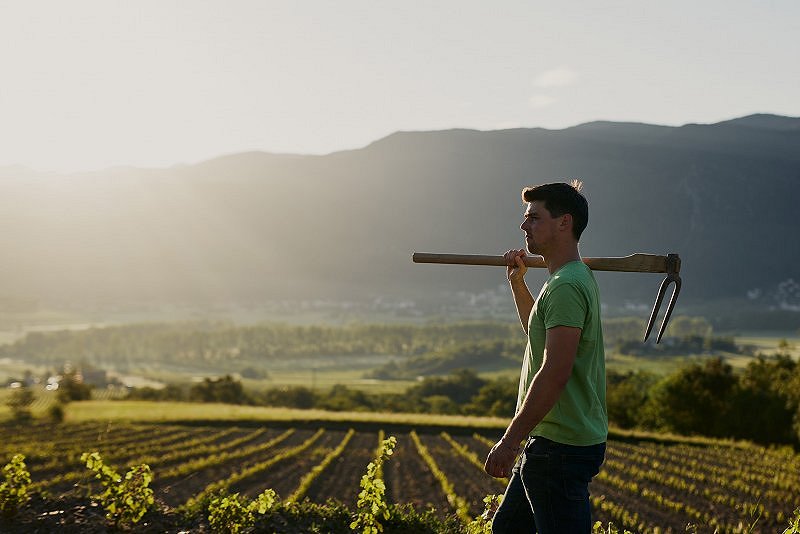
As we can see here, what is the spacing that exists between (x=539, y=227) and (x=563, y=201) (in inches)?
6.3

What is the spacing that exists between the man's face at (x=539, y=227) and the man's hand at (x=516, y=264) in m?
0.52

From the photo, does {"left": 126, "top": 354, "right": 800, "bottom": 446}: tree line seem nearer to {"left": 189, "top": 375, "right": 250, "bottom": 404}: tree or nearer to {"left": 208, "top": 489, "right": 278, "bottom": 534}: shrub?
{"left": 189, "top": 375, "right": 250, "bottom": 404}: tree

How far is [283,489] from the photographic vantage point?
637 inches

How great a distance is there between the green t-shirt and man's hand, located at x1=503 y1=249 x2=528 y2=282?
702mm

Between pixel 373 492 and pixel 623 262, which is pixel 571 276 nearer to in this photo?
pixel 623 262

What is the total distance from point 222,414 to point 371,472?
31896 mm

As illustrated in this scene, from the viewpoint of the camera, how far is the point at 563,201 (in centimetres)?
319

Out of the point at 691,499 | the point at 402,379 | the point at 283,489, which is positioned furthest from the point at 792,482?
the point at 402,379

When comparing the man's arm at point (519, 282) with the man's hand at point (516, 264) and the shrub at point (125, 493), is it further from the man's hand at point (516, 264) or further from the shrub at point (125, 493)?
the shrub at point (125, 493)

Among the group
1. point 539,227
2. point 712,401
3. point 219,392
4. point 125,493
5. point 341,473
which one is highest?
point 539,227

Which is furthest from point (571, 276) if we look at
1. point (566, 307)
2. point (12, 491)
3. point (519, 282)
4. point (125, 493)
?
point (12, 491)

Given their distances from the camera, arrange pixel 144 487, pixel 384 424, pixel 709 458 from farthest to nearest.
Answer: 1. pixel 384 424
2. pixel 709 458
3. pixel 144 487

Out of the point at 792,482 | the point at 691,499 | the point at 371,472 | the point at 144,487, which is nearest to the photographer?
the point at 371,472

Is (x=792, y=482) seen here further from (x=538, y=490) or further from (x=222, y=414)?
(x=222, y=414)
